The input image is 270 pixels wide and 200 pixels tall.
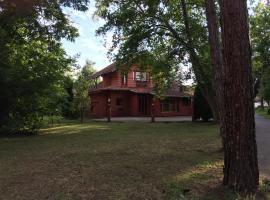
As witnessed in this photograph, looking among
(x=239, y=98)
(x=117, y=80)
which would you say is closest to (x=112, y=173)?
(x=239, y=98)

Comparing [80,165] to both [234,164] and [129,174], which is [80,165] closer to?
[129,174]

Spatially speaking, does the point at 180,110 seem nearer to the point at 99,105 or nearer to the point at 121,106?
the point at 121,106

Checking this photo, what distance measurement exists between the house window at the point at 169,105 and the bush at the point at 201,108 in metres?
13.7

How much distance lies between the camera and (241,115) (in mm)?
5922

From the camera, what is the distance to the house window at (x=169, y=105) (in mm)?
42159

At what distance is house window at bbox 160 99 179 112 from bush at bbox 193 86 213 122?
13737 mm

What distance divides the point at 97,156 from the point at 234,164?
4.35 meters

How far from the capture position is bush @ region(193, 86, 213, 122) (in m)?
27.3

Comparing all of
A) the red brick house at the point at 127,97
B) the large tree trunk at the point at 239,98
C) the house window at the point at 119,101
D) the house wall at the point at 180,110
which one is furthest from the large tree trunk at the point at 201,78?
the house wall at the point at 180,110

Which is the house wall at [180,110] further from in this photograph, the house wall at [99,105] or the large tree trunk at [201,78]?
the large tree trunk at [201,78]

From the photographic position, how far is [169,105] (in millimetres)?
43062

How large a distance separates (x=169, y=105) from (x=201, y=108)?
15483 mm

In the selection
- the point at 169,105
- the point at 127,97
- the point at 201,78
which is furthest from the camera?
the point at 169,105

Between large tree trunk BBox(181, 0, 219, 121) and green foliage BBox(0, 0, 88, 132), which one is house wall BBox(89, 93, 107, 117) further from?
large tree trunk BBox(181, 0, 219, 121)
